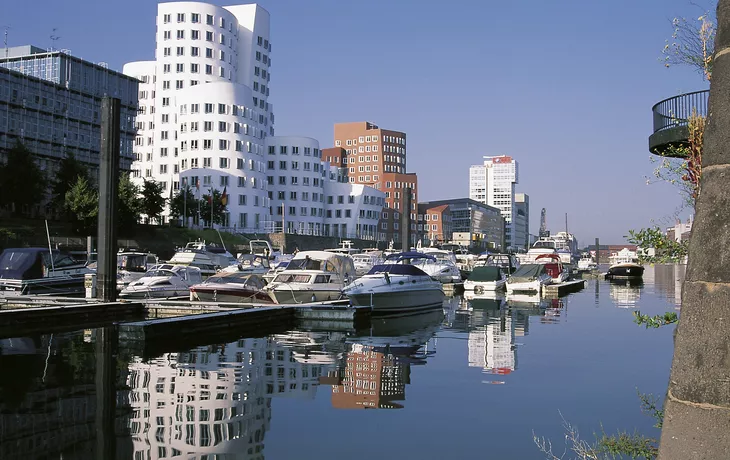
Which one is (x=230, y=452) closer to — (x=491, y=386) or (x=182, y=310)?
(x=491, y=386)

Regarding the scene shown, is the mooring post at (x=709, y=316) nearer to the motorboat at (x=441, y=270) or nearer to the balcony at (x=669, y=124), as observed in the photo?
the balcony at (x=669, y=124)

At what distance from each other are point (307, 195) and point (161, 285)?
98204mm

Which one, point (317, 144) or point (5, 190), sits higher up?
point (317, 144)

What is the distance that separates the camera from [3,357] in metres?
21.0

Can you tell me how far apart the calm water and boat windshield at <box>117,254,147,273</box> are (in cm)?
2475

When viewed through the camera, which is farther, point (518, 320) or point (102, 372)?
point (518, 320)

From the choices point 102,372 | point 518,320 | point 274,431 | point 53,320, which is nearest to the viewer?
point 274,431

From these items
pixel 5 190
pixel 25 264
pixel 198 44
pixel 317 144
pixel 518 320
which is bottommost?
pixel 518 320

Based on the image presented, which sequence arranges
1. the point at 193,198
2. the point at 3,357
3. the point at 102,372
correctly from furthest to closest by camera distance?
the point at 193,198 → the point at 3,357 → the point at 102,372

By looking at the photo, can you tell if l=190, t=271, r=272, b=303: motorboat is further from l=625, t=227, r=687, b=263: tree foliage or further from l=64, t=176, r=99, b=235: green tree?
l=64, t=176, r=99, b=235: green tree

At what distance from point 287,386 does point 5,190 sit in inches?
2659

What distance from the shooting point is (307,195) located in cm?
13900

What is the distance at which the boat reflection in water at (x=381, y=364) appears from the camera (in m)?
16.5

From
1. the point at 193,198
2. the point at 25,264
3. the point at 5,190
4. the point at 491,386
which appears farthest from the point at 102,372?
the point at 193,198
